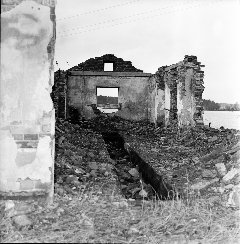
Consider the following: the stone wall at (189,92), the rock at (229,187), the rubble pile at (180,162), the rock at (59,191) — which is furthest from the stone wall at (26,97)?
the stone wall at (189,92)

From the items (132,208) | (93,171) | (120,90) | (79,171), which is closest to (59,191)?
(132,208)

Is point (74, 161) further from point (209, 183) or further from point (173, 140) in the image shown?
point (173, 140)

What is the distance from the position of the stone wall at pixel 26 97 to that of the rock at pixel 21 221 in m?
0.50

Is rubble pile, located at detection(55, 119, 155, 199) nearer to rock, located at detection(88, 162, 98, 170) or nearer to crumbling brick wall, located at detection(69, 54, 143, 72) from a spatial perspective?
rock, located at detection(88, 162, 98, 170)

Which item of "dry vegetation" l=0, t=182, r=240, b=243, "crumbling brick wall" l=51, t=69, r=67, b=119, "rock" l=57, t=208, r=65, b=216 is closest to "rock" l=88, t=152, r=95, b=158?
"dry vegetation" l=0, t=182, r=240, b=243

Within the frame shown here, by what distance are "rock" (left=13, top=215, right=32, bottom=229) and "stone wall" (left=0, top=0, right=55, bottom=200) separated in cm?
50

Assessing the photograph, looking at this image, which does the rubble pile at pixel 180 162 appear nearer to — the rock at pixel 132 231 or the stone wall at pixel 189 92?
the stone wall at pixel 189 92

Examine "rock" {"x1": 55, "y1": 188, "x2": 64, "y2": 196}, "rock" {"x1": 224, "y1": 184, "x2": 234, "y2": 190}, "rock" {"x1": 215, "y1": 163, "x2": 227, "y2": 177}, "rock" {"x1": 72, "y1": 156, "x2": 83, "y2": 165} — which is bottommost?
"rock" {"x1": 224, "y1": 184, "x2": 234, "y2": 190}

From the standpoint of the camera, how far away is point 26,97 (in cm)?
436

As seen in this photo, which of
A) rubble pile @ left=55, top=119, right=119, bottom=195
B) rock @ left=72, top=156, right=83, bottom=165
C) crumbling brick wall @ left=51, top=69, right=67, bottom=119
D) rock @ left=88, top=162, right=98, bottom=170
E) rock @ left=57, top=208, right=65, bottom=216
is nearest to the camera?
rock @ left=57, top=208, right=65, bottom=216

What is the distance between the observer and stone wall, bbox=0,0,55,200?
4316mm

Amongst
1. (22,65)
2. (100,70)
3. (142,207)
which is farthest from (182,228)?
(100,70)

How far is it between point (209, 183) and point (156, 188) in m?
1.35

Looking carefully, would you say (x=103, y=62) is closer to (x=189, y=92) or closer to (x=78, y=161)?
(x=189, y=92)
